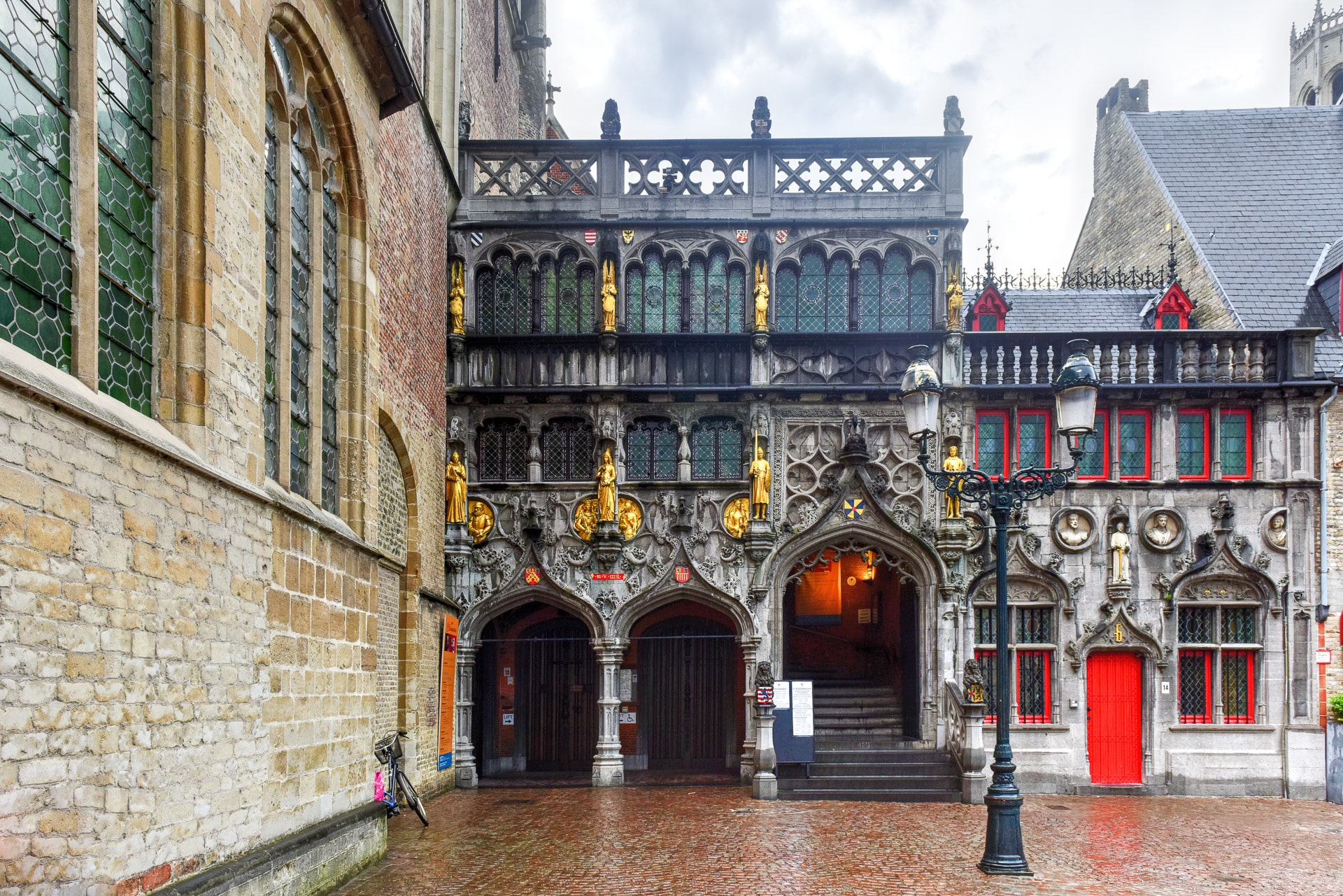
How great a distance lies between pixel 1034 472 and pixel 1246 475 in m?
8.54

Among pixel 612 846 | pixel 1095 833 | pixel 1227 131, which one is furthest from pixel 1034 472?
pixel 1227 131

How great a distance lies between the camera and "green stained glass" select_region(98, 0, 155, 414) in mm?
6496

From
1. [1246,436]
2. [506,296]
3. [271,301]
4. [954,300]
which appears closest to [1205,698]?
[1246,436]

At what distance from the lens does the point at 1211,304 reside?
1986 cm

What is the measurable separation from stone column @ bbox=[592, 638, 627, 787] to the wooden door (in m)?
2.81

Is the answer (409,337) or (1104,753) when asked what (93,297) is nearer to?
(409,337)

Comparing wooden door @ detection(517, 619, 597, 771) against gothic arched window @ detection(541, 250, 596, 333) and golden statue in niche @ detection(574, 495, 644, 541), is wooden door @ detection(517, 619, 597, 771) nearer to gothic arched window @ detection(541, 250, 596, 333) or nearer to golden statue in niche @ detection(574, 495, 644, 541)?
golden statue in niche @ detection(574, 495, 644, 541)

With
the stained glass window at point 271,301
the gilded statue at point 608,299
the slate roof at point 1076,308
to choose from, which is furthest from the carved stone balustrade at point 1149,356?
the stained glass window at point 271,301

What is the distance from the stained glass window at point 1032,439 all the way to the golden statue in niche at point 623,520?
6121mm

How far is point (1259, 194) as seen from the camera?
21422 mm

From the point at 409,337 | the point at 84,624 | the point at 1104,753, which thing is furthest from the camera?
the point at 1104,753

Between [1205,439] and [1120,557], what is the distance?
2406 mm

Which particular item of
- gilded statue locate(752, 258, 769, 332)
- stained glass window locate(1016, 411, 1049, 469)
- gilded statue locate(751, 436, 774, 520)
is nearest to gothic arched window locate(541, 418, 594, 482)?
gilded statue locate(751, 436, 774, 520)

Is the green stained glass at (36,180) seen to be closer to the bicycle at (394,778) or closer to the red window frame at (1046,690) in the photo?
the bicycle at (394,778)
